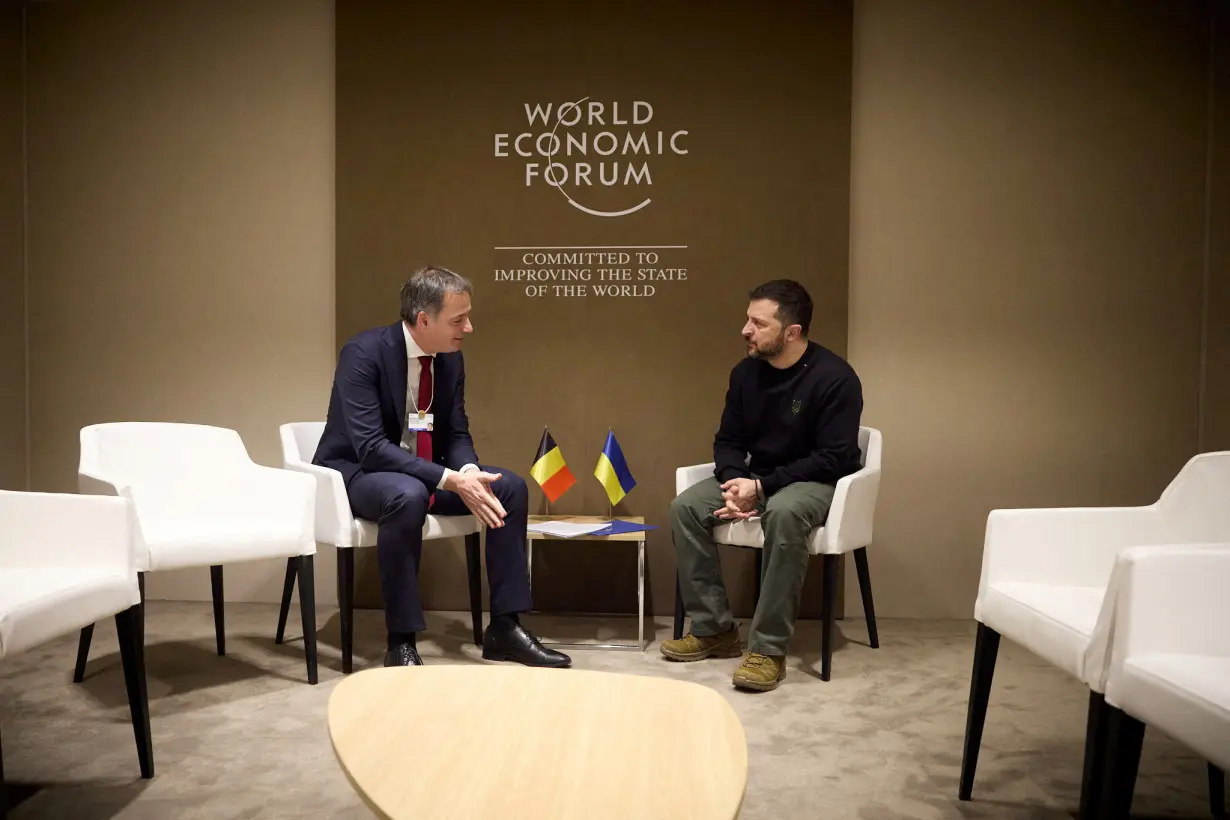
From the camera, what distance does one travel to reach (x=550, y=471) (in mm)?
3914

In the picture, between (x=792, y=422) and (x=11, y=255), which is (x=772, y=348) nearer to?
(x=792, y=422)

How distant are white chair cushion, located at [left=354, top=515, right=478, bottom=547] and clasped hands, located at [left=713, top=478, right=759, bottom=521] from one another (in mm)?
923

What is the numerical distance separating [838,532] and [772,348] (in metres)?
0.73

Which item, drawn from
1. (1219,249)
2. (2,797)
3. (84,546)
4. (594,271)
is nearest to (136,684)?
(84,546)

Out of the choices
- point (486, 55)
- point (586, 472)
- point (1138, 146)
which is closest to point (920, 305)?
point (1138, 146)

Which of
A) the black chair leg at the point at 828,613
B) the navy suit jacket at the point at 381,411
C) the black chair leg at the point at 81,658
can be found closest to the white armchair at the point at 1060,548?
the black chair leg at the point at 828,613

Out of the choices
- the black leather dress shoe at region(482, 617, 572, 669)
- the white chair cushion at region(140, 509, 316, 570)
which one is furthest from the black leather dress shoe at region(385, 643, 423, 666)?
the white chair cushion at region(140, 509, 316, 570)

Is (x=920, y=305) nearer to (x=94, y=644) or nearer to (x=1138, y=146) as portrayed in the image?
(x=1138, y=146)

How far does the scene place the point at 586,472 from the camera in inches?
168

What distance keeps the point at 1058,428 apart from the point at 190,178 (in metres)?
4.09

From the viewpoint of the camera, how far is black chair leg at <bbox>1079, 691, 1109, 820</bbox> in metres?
1.78

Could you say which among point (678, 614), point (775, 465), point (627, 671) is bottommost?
point (627, 671)

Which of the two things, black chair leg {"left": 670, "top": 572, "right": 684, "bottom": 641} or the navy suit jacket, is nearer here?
the navy suit jacket

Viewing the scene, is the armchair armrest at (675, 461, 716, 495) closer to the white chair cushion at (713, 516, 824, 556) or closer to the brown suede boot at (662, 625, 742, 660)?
the white chair cushion at (713, 516, 824, 556)
